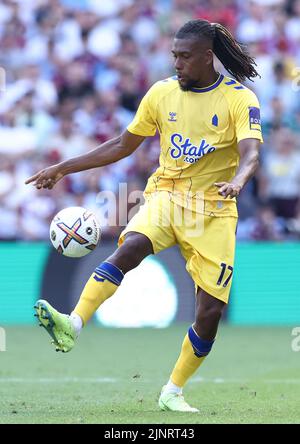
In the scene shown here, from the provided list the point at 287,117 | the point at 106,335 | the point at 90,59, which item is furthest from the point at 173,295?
the point at 90,59

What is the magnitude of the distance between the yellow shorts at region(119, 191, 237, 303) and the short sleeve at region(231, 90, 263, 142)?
0.66 meters

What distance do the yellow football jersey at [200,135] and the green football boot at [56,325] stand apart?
4.39ft

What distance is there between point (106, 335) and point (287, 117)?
197 inches

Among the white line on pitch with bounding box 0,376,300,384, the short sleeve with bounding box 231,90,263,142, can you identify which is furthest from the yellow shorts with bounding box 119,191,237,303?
the white line on pitch with bounding box 0,376,300,384

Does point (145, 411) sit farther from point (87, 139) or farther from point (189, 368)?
point (87, 139)

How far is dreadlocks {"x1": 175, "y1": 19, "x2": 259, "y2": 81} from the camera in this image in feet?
23.5

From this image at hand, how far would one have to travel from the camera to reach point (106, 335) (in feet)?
43.4

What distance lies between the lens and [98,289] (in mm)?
6895

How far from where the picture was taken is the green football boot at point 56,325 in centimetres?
646

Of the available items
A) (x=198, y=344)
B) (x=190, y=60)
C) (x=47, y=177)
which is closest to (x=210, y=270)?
(x=198, y=344)

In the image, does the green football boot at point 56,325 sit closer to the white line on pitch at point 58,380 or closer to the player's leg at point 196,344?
the player's leg at point 196,344

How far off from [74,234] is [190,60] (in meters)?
1.46
